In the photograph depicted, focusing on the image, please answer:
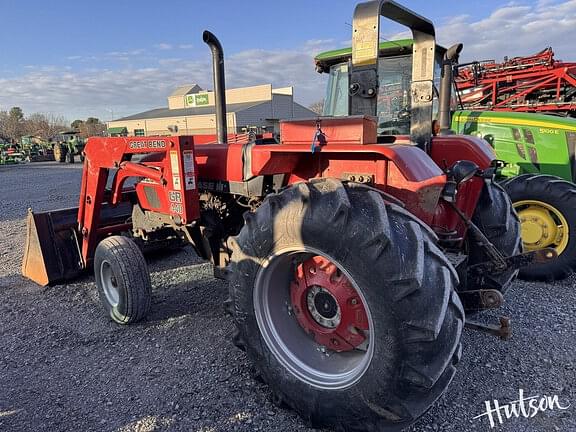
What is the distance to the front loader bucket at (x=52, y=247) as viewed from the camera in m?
4.09

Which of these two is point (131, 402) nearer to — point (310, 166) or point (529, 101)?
point (310, 166)

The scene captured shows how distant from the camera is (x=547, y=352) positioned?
9.15 ft

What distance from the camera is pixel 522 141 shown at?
16.1 feet

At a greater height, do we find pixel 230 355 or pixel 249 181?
pixel 249 181

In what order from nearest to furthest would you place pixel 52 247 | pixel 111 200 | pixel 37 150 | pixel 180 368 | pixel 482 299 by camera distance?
pixel 482 299, pixel 180 368, pixel 111 200, pixel 52 247, pixel 37 150

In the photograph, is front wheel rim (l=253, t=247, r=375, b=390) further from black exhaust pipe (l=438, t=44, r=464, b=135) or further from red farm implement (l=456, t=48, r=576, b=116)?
red farm implement (l=456, t=48, r=576, b=116)

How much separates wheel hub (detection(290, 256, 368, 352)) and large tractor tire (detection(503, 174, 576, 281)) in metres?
2.81

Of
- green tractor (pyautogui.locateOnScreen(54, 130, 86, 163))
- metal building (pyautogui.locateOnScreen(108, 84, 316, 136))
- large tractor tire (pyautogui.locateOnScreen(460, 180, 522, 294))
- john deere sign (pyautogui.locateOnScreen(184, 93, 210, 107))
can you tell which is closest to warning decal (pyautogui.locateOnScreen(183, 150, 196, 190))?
large tractor tire (pyautogui.locateOnScreen(460, 180, 522, 294))

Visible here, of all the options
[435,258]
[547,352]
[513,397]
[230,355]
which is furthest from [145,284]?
[547,352]

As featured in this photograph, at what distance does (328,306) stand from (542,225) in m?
3.12

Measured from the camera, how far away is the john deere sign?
45078 mm

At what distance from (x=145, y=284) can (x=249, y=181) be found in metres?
1.21


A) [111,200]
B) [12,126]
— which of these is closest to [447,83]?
[111,200]

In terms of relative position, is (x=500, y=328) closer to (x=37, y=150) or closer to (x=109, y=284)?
(x=109, y=284)
